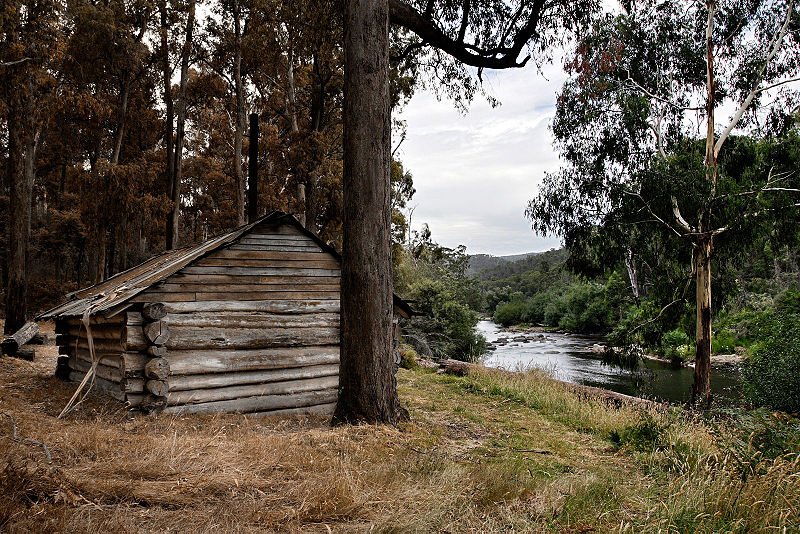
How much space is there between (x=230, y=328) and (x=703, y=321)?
14021 mm

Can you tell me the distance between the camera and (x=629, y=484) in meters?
4.85

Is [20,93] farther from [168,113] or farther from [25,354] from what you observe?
[168,113]

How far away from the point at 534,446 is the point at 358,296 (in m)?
3.23

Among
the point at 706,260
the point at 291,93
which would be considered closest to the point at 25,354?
the point at 291,93

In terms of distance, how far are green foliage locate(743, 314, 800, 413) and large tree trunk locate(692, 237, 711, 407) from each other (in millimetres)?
1259

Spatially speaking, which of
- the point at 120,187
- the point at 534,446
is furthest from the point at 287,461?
the point at 120,187

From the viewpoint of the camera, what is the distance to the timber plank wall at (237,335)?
23.6 ft

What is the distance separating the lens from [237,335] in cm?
794

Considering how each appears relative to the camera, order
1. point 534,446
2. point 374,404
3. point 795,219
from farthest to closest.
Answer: point 795,219 → point 534,446 → point 374,404

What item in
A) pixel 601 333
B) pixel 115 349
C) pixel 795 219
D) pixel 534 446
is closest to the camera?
pixel 534 446

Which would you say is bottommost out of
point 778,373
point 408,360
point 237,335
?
point 408,360

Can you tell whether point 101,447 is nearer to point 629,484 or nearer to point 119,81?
point 629,484

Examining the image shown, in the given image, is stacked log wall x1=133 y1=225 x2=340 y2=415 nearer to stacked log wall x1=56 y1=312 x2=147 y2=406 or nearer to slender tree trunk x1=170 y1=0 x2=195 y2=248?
stacked log wall x1=56 y1=312 x2=147 y2=406

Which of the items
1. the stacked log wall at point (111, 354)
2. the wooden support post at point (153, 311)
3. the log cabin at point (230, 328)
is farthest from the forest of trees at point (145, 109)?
the wooden support post at point (153, 311)
